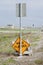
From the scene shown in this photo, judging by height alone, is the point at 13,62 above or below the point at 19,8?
below

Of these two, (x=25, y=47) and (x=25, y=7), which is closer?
(x=25, y=7)

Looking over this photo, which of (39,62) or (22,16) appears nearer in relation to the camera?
(39,62)

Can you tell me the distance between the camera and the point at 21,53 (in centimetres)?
1711

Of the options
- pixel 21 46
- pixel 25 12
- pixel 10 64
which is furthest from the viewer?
pixel 21 46

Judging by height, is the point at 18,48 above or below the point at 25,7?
below

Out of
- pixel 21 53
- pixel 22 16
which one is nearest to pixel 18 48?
pixel 21 53

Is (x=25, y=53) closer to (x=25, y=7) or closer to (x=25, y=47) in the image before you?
(x=25, y=47)

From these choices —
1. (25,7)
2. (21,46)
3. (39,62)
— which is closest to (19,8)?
(25,7)

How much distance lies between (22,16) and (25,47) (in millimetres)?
2030

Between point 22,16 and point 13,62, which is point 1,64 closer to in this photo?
point 13,62

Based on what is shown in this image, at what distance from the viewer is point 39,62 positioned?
46.4 feet

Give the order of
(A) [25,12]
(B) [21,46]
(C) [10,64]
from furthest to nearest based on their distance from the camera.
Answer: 1. (B) [21,46]
2. (A) [25,12]
3. (C) [10,64]

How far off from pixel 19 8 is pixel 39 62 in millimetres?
A: 3335

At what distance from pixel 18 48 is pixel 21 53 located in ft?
1.08
